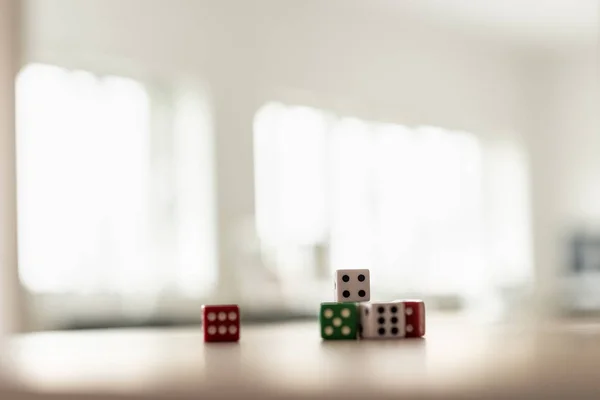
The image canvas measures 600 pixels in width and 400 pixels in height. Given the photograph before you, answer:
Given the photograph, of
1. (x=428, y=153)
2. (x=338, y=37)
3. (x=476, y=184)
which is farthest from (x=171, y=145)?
(x=476, y=184)

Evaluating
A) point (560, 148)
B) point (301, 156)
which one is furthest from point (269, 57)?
point (560, 148)

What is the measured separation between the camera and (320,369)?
53 centimetres

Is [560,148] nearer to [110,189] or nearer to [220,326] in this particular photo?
[110,189]

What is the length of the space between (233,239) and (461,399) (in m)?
5.31

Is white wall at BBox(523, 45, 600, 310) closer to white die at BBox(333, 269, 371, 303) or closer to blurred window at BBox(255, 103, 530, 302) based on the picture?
blurred window at BBox(255, 103, 530, 302)

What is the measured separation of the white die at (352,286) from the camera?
1.06 m

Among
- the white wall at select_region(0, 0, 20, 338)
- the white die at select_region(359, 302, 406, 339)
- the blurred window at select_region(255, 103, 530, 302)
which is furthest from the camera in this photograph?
the blurred window at select_region(255, 103, 530, 302)

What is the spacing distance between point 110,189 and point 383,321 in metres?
4.23

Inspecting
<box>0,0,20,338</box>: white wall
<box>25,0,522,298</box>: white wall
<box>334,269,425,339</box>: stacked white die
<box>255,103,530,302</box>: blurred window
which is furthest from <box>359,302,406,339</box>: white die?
<box>255,103,530,302</box>: blurred window

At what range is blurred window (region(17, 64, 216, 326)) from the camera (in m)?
4.64

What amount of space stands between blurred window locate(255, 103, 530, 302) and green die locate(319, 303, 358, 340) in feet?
16.1

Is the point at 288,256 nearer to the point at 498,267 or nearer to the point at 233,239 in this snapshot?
the point at 233,239

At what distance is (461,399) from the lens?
0.37 meters

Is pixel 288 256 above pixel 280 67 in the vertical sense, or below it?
below
